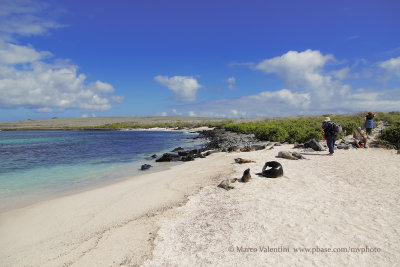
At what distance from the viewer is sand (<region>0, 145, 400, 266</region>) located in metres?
4.55

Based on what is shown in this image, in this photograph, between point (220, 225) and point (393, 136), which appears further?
point (393, 136)

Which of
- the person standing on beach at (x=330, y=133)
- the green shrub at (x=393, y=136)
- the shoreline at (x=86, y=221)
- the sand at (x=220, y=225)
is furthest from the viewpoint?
the green shrub at (x=393, y=136)

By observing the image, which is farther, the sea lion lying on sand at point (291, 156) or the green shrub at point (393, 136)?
the green shrub at point (393, 136)

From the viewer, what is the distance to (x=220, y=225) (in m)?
5.82

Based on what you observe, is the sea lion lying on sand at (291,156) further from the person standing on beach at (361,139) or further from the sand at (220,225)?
the person standing on beach at (361,139)

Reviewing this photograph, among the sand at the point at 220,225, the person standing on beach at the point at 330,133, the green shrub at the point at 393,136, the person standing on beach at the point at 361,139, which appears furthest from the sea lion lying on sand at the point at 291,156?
the green shrub at the point at 393,136

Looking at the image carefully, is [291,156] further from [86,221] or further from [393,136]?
[86,221]

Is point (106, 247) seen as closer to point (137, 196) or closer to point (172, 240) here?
point (172, 240)

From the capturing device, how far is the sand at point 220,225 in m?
4.55

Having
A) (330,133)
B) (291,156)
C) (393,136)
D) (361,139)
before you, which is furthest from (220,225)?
(393,136)

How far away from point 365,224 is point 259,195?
9.76 feet

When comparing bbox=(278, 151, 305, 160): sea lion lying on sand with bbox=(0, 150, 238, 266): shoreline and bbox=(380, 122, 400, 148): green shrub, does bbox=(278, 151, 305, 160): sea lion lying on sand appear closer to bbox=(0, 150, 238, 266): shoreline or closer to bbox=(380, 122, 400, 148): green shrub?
bbox=(0, 150, 238, 266): shoreline

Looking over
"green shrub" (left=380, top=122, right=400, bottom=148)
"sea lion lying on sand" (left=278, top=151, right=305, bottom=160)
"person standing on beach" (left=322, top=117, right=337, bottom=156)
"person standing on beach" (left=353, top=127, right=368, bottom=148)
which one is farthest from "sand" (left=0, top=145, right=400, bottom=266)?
"green shrub" (left=380, top=122, right=400, bottom=148)

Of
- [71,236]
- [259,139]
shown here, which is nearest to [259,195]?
[71,236]
